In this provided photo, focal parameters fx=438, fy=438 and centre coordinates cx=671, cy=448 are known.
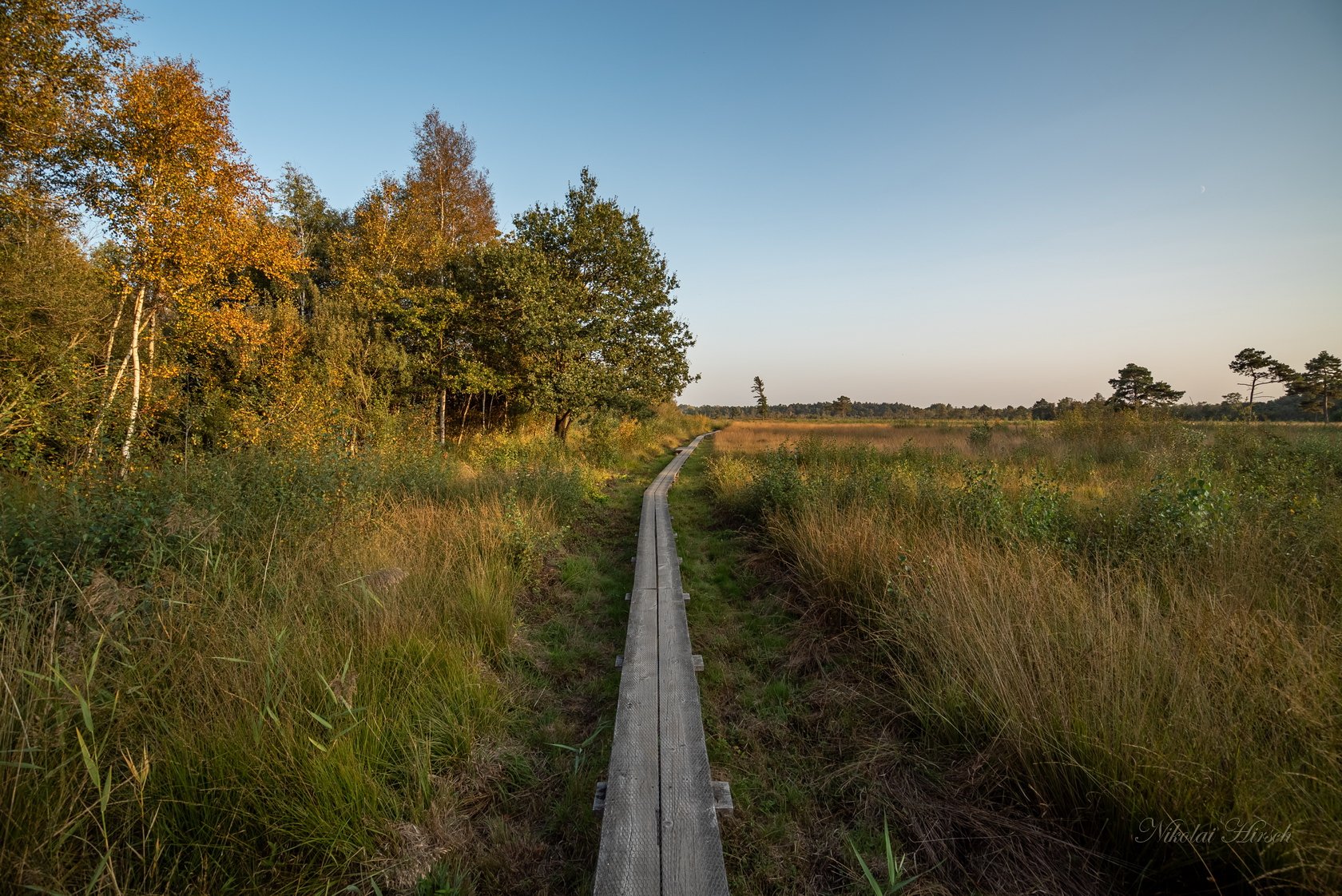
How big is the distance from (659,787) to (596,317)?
1487 cm

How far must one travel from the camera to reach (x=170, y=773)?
2.04 meters

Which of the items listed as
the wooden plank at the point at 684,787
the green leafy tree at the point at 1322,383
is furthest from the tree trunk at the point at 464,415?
the green leafy tree at the point at 1322,383

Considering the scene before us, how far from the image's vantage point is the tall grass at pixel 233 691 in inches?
71.9

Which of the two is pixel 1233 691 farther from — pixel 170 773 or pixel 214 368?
pixel 214 368

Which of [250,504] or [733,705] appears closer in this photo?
[733,705]

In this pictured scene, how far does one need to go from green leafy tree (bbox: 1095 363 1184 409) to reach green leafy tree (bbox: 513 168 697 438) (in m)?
16.0

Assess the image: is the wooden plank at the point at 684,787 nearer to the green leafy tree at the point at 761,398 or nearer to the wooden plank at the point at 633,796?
the wooden plank at the point at 633,796

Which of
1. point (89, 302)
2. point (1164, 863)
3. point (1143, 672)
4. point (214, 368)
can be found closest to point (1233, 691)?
point (1143, 672)

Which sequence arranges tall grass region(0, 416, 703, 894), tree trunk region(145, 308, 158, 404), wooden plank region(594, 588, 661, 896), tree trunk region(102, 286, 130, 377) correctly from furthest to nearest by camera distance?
tree trunk region(145, 308, 158, 404) → tree trunk region(102, 286, 130, 377) → wooden plank region(594, 588, 661, 896) → tall grass region(0, 416, 703, 894)

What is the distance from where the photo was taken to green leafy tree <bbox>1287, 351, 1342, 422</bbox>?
89.0 feet

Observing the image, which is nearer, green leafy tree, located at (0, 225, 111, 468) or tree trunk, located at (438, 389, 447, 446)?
green leafy tree, located at (0, 225, 111, 468)

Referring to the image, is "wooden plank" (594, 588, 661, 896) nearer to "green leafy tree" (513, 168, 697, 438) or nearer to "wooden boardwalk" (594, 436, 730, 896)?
"wooden boardwalk" (594, 436, 730, 896)

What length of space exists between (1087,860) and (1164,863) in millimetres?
276

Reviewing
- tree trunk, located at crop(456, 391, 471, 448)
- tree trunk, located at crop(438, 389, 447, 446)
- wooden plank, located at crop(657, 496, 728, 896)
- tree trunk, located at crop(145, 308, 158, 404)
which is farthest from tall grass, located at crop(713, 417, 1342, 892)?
tree trunk, located at crop(456, 391, 471, 448)
